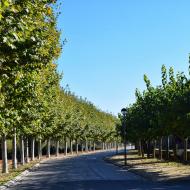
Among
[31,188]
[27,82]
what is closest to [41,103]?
[31,188]

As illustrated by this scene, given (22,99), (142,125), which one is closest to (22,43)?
(22,99)

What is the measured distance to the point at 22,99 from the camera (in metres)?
22.1

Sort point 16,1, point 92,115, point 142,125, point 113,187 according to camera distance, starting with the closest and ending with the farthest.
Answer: point 16,1 → point 113,187 → point 142,125 → point 92,115

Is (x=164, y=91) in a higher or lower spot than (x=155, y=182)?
higher

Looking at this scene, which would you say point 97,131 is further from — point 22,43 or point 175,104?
point 22,43

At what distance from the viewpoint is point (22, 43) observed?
13.9m

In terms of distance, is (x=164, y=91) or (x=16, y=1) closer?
(x=16, y=1)

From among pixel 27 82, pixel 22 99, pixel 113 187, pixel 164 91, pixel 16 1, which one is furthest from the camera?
pixel 164 91

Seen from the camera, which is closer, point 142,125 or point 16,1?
point 16,1

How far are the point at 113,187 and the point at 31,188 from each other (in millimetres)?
3657

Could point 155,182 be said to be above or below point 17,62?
below

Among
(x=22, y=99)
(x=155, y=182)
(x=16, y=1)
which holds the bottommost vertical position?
(x=155, y=182)

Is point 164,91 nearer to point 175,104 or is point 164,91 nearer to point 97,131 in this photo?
point 175,104

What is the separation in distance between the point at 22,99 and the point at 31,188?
463 centimetres
